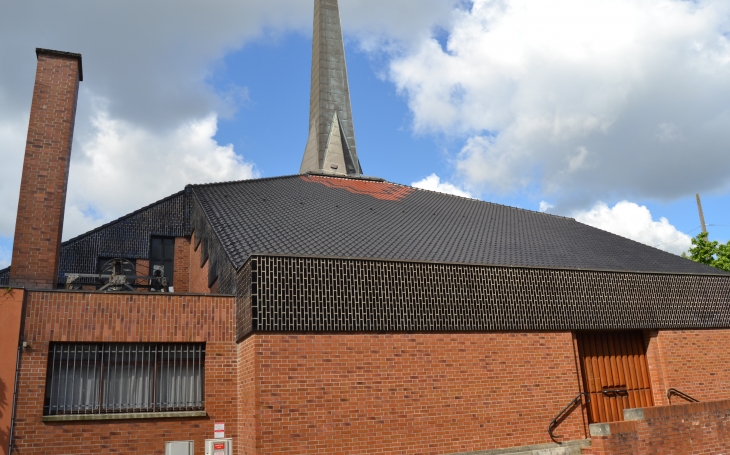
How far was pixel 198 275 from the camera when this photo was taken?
717 inches

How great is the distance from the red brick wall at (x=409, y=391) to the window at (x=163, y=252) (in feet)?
42.2

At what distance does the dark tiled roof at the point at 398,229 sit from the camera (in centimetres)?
1395

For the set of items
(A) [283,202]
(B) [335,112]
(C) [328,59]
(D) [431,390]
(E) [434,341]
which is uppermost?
(C) [328,59]

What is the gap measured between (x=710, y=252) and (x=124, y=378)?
83.3ft

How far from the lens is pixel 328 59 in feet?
96.7

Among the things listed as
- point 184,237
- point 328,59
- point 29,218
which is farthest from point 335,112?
point 29,218

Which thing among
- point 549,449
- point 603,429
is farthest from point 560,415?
point 603,429

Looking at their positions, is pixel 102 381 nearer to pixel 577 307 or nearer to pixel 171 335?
pixel 171 335

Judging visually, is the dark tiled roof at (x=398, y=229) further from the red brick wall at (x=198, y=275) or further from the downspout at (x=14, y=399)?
the downspout at (x=14, y=399)

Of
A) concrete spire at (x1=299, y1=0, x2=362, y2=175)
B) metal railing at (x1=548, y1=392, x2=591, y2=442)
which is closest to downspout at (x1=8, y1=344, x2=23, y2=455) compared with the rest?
metal railing at (x1=548, y1=392, x2=591, y2=442)

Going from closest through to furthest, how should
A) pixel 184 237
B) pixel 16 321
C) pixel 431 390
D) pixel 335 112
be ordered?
pixel 16 321
pixel 431 390
pixel 184 237
pixel 335 112

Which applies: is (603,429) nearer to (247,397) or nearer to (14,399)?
(247,397)

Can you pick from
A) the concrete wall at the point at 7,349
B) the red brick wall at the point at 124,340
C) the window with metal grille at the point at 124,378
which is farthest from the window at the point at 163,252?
the concrete wall at the point at 7,349

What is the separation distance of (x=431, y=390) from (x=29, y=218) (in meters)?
9.52
